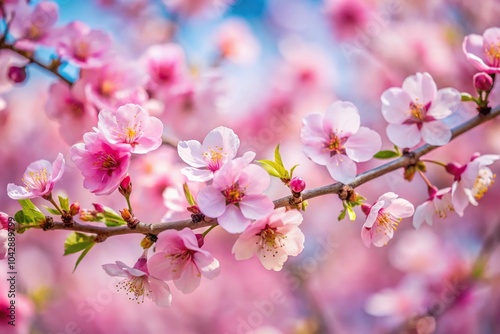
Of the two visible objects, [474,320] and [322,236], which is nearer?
[474,320]

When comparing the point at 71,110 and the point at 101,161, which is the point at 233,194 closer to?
the point at 101,161

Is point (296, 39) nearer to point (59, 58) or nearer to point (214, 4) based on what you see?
point (214, 4)

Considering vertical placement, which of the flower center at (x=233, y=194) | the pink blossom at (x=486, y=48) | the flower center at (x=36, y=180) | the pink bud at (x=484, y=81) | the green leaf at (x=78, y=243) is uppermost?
the pink blossom at (x=486, y=48)

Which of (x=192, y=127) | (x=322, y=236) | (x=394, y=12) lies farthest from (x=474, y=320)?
(x=394, y=12)

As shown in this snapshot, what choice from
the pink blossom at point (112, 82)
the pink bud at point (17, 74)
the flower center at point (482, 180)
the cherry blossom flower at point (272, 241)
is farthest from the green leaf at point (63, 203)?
the flower center at point (482, 180)

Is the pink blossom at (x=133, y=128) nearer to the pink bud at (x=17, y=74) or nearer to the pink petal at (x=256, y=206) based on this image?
the pink petal at (x=256, y=206)

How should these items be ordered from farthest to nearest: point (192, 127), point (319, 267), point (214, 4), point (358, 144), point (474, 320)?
1. point (319, 267)
2. point (214, 4)
3. point (474, 320)
4. point (192, 127)
5. point (358, 144)

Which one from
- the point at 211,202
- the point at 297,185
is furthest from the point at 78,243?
the point at 297,185
